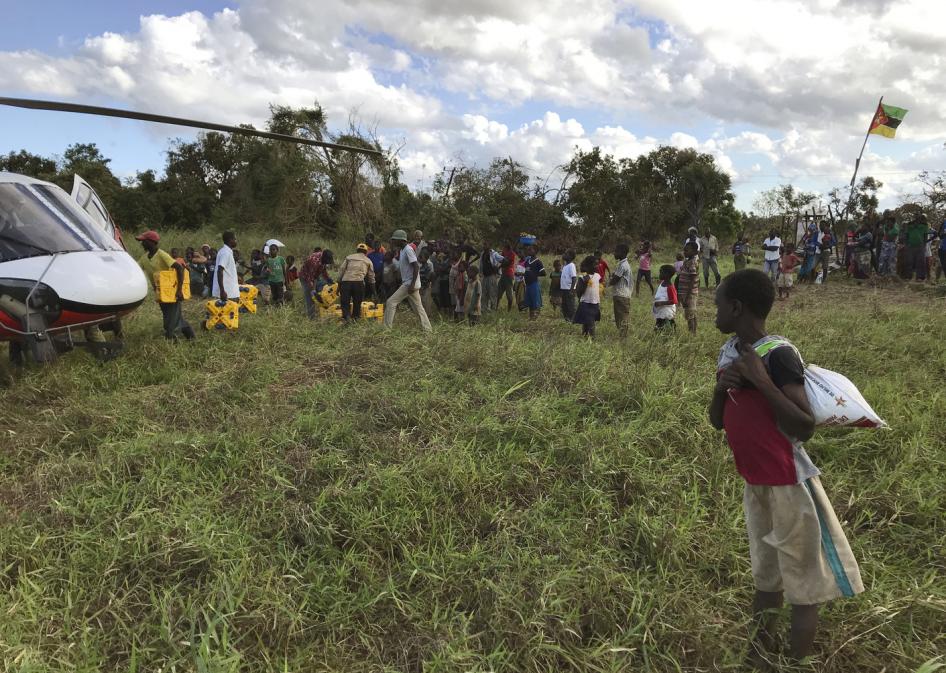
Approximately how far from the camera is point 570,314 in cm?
868

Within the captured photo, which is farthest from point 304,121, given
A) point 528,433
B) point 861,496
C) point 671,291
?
point 861,496

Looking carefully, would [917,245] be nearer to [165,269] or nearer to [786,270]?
[786,270]

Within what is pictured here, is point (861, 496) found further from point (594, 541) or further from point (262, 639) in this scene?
point (262, 639)

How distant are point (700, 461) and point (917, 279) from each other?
457 inches

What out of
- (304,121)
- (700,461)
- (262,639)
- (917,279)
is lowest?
(262,639)

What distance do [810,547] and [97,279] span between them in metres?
5.72

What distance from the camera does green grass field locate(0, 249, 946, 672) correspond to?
2273mm

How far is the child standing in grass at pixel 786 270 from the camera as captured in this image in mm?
10633

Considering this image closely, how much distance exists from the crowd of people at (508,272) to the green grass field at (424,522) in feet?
6.39

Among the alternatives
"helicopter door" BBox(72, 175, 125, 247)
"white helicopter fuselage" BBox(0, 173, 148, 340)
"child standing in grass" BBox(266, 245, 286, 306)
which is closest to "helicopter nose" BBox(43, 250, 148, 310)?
"white helicopter fuselage" BBox(0, 173, 148, 340)

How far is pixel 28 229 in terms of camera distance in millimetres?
5035

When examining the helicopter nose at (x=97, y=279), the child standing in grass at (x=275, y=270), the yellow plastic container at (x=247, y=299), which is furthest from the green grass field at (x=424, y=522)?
the child standing in grass at (x=275, y=270)

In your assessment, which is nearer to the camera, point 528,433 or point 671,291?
point 528,433

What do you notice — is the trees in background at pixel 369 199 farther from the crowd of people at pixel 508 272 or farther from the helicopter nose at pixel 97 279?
the helicopter nose at pixel 97 279
